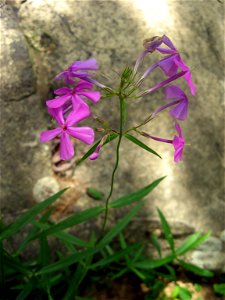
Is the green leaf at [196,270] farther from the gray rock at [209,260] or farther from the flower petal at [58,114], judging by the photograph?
the flower petal at [58,114]

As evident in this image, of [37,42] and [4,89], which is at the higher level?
[37,42]

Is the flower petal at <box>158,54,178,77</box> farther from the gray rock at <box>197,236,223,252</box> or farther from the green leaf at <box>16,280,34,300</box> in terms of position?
the gray rock at <box>197,236,223,252</box>

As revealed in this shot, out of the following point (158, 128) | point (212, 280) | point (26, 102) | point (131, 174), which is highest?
point (26, 102)

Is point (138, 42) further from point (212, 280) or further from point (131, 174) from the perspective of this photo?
point (212, 280)

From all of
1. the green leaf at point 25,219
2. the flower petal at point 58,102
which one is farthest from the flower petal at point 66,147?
the green leaf at point 25,219

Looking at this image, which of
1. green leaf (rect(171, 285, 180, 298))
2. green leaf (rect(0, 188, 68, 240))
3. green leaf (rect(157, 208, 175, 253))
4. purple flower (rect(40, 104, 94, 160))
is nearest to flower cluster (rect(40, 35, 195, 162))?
purple flower (rect(40, 104, 94, 160))

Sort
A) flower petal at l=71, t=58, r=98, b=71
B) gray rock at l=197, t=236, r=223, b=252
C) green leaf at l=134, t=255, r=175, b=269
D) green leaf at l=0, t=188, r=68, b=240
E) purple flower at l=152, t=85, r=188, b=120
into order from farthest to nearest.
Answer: gray rock at l=197, t=236, r=223, b=252 → green leaf at l=134, t=255, r=175, b=269 → green leaf at l=0, t=188, r=68, b=240 → purple flower at l=152, t=85, r=188, b=120 → flower petal at l=71, t=58, r=98, b=71

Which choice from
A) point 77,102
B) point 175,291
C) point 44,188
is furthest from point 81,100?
point 175,291

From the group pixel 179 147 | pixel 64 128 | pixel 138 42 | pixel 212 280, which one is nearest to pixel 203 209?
pixel 212 280
